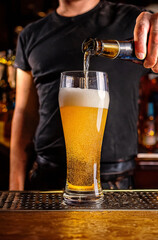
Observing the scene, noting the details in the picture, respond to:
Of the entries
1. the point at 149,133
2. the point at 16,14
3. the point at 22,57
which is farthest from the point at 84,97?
the point at 16,14

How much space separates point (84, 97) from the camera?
0.84 metres

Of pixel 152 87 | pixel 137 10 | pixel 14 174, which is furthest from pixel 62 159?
pixel 152 87

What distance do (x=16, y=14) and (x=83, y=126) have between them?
4.27 metres

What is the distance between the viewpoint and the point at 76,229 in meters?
0.60

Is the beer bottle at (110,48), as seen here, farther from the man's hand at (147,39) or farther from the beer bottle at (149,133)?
the beer bottle at (149,133)

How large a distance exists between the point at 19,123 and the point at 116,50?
3.44 ft

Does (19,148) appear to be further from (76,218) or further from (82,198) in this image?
(76,218)

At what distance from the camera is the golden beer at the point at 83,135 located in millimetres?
847

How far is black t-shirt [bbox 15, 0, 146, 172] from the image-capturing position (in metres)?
1.46

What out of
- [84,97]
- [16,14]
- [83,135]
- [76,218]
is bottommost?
[76,218]

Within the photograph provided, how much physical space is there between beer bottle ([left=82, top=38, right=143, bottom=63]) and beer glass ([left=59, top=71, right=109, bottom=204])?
76 mm

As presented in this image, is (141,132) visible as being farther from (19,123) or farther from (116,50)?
(116,50)

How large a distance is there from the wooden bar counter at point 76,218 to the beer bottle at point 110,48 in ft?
1.33

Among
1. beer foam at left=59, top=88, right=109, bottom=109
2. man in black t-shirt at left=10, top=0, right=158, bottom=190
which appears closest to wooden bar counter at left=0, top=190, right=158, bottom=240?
beer foam at left=59, top=88, right=109, bottom=109
